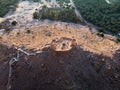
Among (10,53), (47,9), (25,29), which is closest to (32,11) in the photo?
(47,9)

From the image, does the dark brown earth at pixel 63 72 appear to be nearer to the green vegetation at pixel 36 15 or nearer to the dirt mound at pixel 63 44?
the dirt mound at pixel 63 44

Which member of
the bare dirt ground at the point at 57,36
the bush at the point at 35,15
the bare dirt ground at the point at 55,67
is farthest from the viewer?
the bush at the point at 35,15

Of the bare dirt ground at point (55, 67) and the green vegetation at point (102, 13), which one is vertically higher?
the bare dirt ground at point (55, 67)

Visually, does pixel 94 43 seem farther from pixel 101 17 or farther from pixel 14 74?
pixel 101 17

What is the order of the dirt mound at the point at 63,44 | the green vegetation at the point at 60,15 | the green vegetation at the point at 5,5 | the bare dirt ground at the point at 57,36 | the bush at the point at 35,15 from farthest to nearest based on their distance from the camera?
1. the green vegetation at the point at 5,5
2. the bush at the point at 35,15
3. the green vegetation at the point at 60,15
4. the bare dirt ground at the point at 57,36
5. the dirt mound at the point at 63,44

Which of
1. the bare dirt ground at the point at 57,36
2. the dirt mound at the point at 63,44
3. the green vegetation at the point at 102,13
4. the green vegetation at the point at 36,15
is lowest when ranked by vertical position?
the green vegetation at the point at 102,13

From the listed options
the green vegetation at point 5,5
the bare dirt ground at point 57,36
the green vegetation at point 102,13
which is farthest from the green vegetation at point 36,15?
the green vegetation at point 102,13

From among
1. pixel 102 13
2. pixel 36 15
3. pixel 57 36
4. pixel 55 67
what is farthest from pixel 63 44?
pixel 102 13
